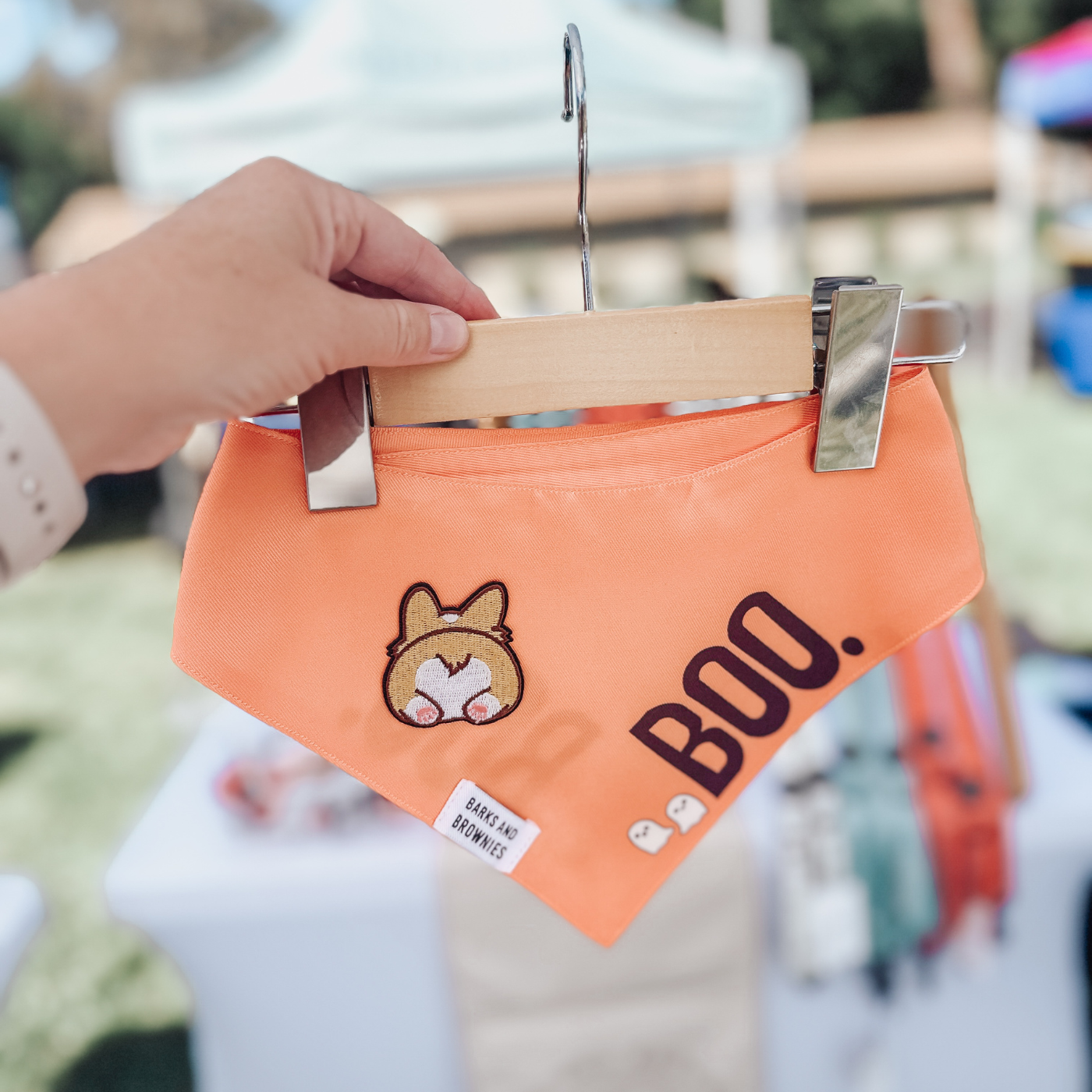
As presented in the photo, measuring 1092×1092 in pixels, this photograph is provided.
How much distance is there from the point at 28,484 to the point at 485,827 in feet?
1.31

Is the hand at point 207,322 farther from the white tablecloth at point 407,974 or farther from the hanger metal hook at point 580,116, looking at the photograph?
the white tablecloth at point 407,974

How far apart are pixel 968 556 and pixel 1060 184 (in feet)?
38.6

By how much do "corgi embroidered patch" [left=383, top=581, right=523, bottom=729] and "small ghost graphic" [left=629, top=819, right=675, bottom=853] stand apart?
147 mm

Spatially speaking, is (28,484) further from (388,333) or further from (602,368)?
(602,368)

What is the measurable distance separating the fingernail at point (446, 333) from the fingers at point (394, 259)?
0.06m

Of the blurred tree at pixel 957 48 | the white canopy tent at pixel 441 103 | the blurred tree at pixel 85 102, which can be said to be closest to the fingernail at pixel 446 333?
the white canopy tent at pixel 441 103

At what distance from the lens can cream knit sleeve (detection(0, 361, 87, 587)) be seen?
1.39 feet

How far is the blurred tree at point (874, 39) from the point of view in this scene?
13719mm

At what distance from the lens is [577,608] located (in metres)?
0.66

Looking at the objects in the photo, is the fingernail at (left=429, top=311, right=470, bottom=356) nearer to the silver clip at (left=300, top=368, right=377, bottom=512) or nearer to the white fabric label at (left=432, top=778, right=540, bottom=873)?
the silver clip at (left=300, top=368, right=377, bottom=512)

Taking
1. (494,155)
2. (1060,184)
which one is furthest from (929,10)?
(494,155)

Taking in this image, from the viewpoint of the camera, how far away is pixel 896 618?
2.23 ft

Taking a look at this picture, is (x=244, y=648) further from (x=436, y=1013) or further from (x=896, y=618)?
(x=436, y=1013)

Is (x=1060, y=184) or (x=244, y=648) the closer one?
(x=244, y=648)
